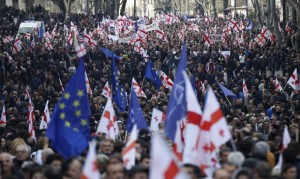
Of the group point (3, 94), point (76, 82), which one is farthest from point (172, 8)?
point (76, 82)

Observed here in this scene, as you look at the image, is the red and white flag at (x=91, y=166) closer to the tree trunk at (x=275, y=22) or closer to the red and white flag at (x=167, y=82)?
the red and white flag at (x=167, y=82)

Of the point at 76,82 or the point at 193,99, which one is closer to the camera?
the point at 193,99

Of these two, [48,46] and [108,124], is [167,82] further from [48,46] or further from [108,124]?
[48,46]

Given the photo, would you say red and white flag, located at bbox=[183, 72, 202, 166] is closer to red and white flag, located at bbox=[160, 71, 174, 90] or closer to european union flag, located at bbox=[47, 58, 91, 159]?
european union flag, located at bbox=[47, 58, 91, 159]

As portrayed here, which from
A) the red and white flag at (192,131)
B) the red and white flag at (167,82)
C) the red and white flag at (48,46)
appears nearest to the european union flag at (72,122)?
the red and white flag at (192,131)

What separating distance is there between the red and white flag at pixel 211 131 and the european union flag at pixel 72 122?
2361 millimetres

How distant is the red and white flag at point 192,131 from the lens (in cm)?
1046

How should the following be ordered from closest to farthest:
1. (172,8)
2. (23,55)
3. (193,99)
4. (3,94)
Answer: (193,99) < (3,94) < (23,55) < (172,8)

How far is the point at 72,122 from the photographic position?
1276 cm

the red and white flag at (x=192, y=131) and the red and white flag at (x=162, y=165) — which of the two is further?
the red and white flag at (x=192, y=131)

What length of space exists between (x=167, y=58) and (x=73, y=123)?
85.4 feet

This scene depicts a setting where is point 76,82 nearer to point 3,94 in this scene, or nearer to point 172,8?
point 3,94

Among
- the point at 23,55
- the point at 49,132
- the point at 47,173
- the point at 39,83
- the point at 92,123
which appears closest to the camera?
the point at 47,173

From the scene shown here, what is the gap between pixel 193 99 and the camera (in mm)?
10578
